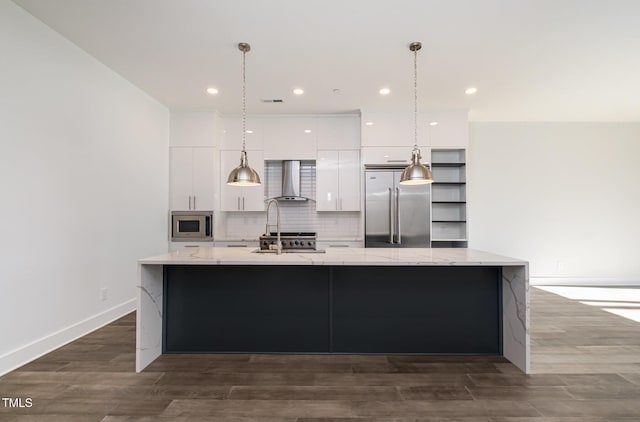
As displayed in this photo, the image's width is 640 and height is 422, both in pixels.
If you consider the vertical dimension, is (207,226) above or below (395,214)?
below

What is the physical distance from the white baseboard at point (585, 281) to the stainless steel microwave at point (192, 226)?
5.33m

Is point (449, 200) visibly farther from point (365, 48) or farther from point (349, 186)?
point (365, 48)

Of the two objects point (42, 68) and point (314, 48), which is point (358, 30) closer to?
point (314, 48)

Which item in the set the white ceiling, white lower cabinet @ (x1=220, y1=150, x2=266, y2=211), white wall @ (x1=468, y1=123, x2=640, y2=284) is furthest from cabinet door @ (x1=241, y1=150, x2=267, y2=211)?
white wall @ (x1=468, y1=123, x2=640, y2=284)

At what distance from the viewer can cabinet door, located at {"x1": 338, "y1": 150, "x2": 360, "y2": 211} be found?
4.86 m

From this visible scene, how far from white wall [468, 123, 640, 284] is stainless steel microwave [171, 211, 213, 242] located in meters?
4.23

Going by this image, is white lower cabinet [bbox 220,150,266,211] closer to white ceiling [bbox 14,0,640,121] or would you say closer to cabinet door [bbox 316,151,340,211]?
white ceiling [bbox 14,0,640,121]

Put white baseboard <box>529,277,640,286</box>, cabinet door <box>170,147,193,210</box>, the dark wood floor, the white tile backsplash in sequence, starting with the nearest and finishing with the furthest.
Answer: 1. the dark wood floor
2. cabinet door <box>170,147,193,210</box>
3. the white tile backsplash
4. white baseboard <box>529,277,640,286</box>

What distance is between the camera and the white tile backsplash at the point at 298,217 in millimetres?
5125

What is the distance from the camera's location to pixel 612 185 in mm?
5352

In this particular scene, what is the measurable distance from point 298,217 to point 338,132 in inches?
58.4

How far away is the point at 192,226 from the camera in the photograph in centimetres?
471

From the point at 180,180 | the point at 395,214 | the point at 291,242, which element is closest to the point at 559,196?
the point at 395,214

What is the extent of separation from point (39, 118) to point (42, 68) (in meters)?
0.43
